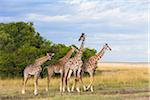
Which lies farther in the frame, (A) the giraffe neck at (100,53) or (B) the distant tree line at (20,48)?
(B) the distant tree line at (20,48)

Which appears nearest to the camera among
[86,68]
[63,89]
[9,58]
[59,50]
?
[63,89]

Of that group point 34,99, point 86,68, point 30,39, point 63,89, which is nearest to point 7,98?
point 34,99

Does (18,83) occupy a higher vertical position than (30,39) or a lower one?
lower

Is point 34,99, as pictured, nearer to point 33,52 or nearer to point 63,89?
point 63,89

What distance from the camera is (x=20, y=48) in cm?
3144

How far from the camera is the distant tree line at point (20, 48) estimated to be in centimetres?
3086

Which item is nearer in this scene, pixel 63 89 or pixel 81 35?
pixel 63 89

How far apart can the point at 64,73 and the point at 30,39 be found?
14.0m

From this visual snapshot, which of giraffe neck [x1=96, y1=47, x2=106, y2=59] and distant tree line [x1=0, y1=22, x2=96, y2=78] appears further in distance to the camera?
distant tree line [x1=0, y1=22, x2=96, y2=78]

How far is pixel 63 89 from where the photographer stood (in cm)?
1859

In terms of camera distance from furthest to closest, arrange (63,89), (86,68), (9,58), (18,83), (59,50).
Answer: (59,50), (9,58), (18,83), (86,68), (63,89)

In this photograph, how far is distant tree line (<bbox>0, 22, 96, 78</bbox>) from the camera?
101ft

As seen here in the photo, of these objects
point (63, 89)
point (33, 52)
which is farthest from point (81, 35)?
point (33, 52)

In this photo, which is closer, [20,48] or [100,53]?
[100,53]
